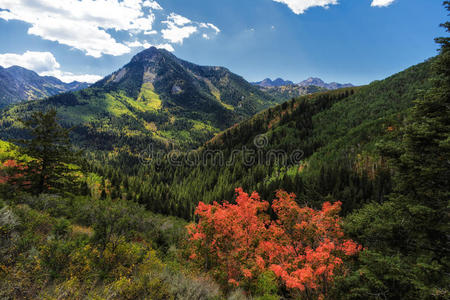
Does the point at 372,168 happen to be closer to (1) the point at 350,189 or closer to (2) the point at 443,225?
(1) the point at 350,189

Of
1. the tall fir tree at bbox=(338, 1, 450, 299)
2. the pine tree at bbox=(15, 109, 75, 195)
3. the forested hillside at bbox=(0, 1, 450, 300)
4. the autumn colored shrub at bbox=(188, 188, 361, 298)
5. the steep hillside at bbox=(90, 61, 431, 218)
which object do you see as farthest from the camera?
the steep hillside at bbox=(90, 61, 431, 218)

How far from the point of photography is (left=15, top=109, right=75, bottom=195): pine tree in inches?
995

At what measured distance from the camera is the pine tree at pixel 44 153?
82.9 ft

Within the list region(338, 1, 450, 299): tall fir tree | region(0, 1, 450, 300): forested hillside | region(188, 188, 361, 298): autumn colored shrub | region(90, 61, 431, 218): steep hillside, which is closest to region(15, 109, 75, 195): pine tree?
region(0, 1, 450, 300): forested hillside

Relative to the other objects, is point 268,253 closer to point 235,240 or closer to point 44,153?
point 235,240

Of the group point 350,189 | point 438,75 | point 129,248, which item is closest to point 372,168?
point 350,189

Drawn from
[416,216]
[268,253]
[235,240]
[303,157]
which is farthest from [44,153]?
[303,157]

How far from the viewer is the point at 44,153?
25.8 m

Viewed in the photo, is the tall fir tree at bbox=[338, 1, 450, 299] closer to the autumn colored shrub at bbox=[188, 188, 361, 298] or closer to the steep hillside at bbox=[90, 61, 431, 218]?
the autumn colored shrub at bbox=[188, 188, 361, 298]

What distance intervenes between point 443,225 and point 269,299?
1095cm

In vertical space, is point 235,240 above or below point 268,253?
above

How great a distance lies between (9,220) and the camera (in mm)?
10602

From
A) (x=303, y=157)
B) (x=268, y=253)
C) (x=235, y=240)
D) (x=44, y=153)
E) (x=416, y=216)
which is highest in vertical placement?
(x=416, y=216)

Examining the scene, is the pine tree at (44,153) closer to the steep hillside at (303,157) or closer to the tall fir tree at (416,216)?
the tall fir tree at (416,216)
